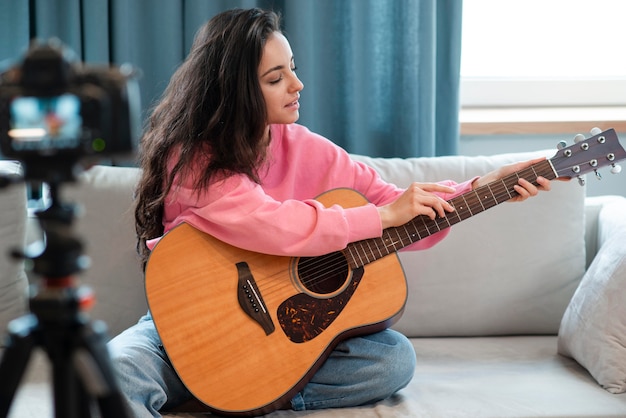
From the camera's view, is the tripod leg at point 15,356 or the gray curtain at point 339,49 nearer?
the tripod leg at point 15,356

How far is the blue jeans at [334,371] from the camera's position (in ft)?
5.54

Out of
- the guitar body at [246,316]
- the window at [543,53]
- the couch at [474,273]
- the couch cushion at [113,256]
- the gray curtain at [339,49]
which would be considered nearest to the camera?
the guitar body at [246,316]

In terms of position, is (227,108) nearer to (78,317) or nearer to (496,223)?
(496,223)

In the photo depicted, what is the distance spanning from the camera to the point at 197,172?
5.88 ft

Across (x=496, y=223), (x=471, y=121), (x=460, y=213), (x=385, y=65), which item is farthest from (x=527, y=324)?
(x=385, y=65)

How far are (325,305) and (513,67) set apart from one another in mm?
1304

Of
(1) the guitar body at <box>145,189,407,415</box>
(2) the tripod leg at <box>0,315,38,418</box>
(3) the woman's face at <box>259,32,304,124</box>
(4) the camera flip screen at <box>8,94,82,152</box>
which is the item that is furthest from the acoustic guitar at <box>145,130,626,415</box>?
(4) the camera flip screen at <box>8,94,82,152</box>

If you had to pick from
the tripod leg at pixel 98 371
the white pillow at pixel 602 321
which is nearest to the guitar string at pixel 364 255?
the white pillow at pixel 602 321

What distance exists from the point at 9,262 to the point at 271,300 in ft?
2.28

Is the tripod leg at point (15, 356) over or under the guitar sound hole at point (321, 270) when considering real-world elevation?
over

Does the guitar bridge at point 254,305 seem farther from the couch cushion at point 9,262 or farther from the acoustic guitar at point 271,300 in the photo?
the couch cushion at point 9,262

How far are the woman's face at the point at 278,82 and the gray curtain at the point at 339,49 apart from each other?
0.46 meters

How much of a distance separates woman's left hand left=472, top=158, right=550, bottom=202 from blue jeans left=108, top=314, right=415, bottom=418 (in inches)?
15.2

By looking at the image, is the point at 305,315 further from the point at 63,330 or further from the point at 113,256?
the point at 63,330
